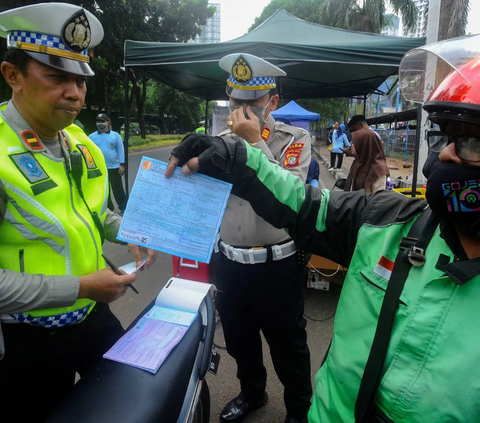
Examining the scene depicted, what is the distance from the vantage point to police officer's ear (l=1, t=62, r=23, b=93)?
1180 mm

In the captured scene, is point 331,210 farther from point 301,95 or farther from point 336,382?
point 301,95

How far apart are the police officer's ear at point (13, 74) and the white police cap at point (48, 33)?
67 millimetres

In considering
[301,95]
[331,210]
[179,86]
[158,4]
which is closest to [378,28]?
[158,4]

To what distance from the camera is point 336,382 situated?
0.97 meters

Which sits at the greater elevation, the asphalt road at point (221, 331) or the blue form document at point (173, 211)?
the blue form document at point (173, 211)

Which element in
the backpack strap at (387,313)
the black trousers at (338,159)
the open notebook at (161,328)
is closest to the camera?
the backpack strap at (387,313)

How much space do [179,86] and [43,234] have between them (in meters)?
5.84

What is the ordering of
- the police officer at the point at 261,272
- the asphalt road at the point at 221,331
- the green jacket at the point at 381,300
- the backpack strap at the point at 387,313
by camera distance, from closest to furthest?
1. the green jacket at the point at 381,300
2. the backpack strap at the point at 387,313
3. the police officer at the point at 261,272
4. the asphalt road at the point at 221,331

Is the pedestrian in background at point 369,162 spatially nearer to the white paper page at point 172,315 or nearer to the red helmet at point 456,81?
the red helmet at point 456,81

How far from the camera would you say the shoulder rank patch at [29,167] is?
1088mm

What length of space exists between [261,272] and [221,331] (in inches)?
58.4

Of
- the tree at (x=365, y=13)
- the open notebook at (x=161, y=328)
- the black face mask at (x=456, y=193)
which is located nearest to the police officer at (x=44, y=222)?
the open notebook at (x=161, y=328)

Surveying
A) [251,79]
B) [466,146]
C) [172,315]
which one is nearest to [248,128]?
[251,79]

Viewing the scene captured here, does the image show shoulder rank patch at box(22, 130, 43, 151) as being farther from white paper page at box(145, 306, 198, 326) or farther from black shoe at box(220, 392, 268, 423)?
black shoe at box(220, 392, 268, 423)
